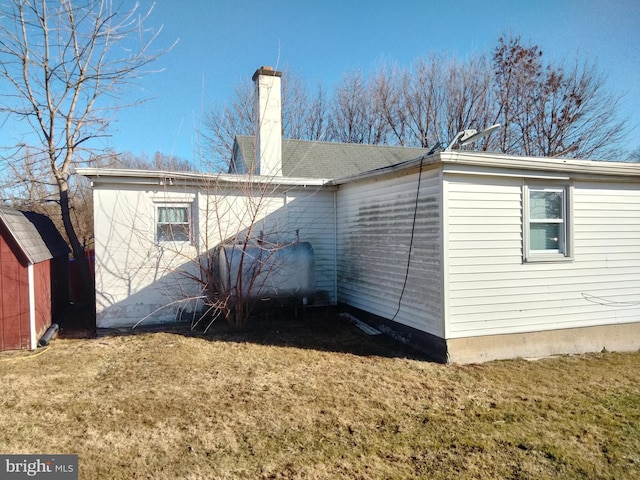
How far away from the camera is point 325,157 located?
12562 millimetres

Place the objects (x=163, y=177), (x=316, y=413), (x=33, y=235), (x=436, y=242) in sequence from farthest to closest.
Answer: (x=163, y=177), (x=33, y=235), (x=436, y=242), (x=316, y=413)

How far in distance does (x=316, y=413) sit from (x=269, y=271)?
3.90 meters

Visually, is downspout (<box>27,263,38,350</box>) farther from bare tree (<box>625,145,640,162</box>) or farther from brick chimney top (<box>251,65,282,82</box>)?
bare tree (<box>625,145,640,162</box>)

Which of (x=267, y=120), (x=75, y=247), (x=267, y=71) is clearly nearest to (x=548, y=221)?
(x=267, y=120)

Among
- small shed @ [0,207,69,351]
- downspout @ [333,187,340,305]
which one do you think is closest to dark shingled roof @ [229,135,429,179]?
downspout @ [333,187,340,305]

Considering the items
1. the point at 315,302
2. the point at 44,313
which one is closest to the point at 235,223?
the point at 315,302

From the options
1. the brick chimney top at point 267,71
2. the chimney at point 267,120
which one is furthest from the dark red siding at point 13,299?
the brick chimney top at point 267,71

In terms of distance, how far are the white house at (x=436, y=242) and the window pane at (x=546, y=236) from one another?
0.02m

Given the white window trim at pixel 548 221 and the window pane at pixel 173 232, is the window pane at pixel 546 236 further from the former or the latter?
the window pane at pixel 173 232

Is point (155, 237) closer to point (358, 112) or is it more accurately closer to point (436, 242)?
point (436, 242)

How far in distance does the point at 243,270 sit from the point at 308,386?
3234mm

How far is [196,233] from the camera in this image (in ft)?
26.7

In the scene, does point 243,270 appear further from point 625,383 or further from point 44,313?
point 625,383

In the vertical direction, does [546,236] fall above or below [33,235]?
below
